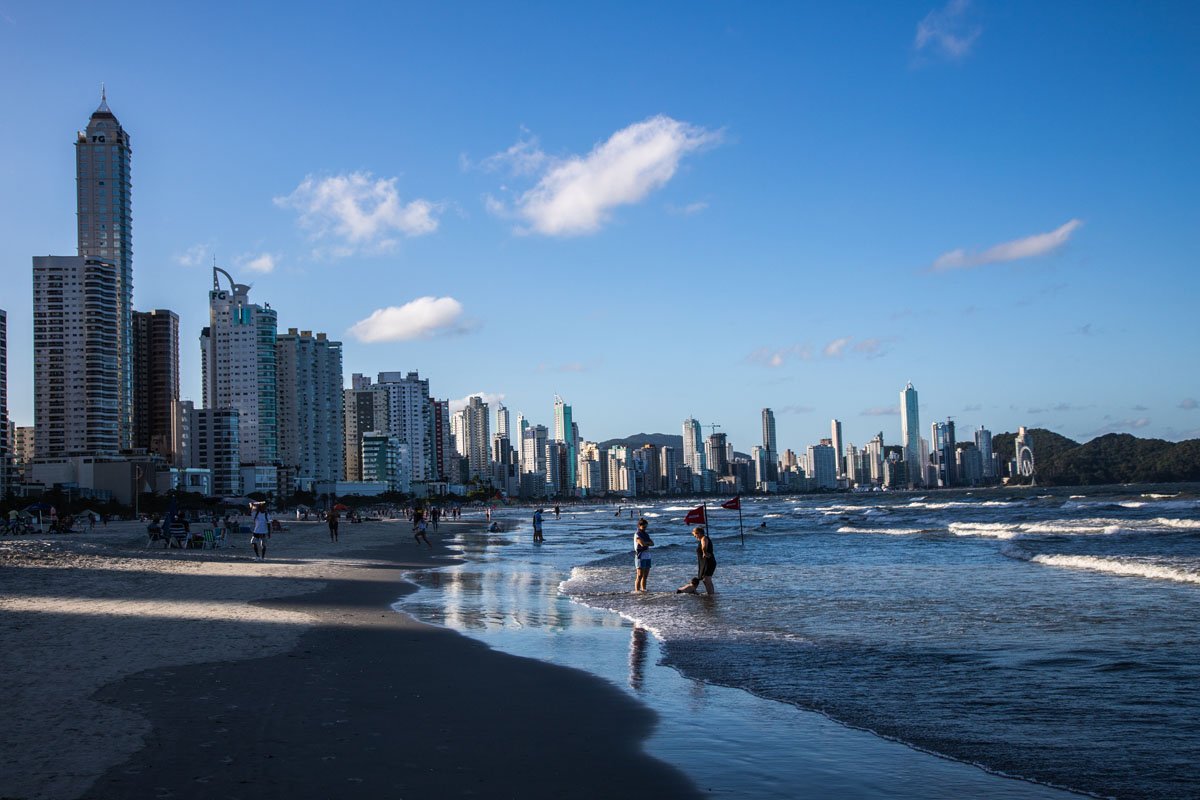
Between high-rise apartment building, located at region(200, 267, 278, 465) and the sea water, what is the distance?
16876 centimetres

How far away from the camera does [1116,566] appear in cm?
2414

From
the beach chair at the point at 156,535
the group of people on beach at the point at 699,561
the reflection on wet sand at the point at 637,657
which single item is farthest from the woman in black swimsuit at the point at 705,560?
the beach chair at the point at 156,535

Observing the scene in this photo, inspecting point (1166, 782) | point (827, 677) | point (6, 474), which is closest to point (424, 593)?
point (827, 677)

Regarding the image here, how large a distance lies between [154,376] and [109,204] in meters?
33.4

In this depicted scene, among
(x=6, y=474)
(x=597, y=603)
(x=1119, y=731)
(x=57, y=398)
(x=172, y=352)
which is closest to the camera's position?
(x=1119, y=731)

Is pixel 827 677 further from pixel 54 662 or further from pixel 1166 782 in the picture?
pixel 54 662

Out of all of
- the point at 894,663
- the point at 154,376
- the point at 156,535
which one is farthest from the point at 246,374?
the point at 894,663

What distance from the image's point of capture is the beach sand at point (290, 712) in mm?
6047

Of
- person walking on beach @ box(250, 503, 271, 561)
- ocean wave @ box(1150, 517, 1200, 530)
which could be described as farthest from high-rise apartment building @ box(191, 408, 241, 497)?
ocean wave @ box(1150, 517, 1200, 530)

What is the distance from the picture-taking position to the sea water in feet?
22.8

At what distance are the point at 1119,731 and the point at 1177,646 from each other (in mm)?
4965

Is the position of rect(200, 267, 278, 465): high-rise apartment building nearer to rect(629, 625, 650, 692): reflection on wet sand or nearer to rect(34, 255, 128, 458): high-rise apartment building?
rect(34, 255, 128, 458): high-rise apartment building

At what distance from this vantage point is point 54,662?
33.2 ft

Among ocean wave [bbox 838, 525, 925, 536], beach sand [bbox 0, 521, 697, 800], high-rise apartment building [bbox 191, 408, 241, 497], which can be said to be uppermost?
high-rise apartment building [bbox 191, 408, 241, 497]
